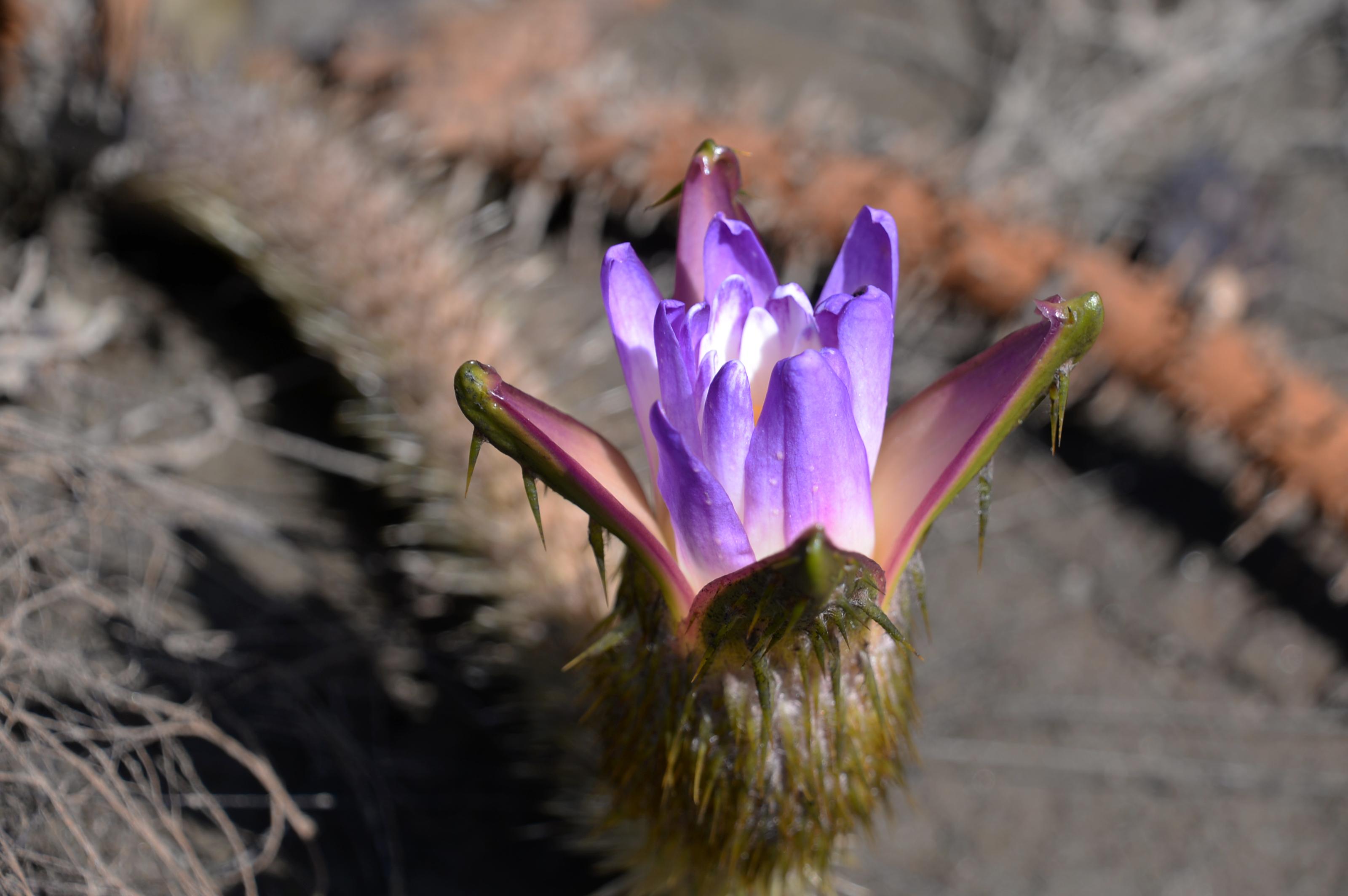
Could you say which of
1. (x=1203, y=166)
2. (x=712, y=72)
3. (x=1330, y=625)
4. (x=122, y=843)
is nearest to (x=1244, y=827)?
(x=1330, y=625)

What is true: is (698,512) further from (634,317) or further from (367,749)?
(367,749)

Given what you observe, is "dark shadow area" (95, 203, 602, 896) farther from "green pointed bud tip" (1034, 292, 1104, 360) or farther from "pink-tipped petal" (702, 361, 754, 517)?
"green pointed bud tip" (1034, 292, 1104, 360)

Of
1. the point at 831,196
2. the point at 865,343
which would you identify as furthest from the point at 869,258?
the point at 831,196

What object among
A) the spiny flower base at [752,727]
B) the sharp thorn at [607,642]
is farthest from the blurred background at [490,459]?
the sharp thorn at [607,642]

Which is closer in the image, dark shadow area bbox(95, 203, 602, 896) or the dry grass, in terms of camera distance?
the dry grass

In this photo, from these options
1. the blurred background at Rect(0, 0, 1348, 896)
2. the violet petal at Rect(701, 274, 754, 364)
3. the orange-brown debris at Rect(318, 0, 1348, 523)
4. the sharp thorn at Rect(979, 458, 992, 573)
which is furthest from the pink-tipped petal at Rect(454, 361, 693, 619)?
the orange-brown debris at Rect(318, 0, 1348, 523)

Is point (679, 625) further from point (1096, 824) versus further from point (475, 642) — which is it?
point (1096, 824)

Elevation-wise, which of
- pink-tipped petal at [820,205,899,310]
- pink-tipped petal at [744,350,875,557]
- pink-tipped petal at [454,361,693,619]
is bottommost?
pink-tipped petal at [454,361,693,619]

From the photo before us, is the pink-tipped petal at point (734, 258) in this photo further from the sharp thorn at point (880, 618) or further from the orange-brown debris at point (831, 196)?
the orange-brown debris at point (831, 196)
